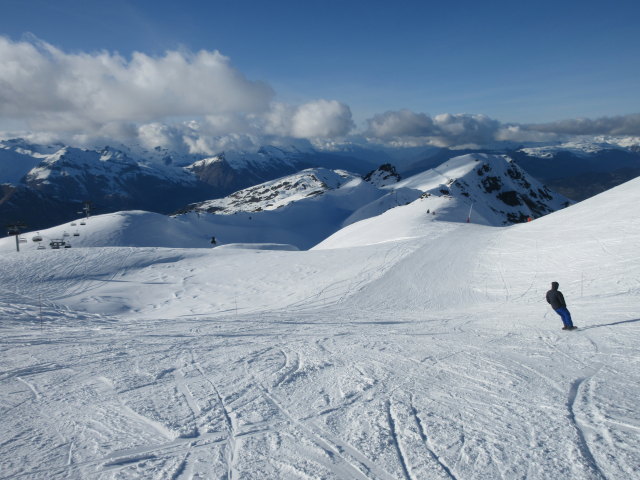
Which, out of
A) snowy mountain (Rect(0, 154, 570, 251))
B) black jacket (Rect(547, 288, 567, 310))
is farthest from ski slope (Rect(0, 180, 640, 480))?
snowy mountain (Rect(0, 154, 570, 251))

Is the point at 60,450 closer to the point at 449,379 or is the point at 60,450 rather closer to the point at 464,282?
the point at 449,379

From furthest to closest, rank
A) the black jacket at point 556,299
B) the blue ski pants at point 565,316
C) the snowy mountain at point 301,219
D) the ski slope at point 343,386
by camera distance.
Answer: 1. the snowy mountain at point 301,219
2. the black jacket at point 556,299
3. the blue ski pants at point 565,316
4. the ski slope at point 343,386

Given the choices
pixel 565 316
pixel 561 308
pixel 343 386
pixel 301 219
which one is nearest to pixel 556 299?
pixel 561 308

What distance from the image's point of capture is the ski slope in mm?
5605

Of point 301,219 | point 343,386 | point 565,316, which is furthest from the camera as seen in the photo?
point 301,219

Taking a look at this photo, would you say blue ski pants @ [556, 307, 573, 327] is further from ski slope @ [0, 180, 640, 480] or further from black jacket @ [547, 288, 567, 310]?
ski slope @ [0, 180, 640, 480]

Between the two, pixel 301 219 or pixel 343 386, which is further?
pixel 301 219

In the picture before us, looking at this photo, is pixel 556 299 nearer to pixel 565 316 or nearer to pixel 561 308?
pixel 561 308

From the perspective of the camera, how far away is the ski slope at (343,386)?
5605 mm

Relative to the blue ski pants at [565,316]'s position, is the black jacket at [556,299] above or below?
above

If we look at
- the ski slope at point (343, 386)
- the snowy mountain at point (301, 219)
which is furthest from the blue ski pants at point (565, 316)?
the snowy mountain at point (301, 219)

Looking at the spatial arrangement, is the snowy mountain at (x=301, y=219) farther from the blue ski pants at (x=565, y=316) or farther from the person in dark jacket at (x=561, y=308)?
the blue ski pants at (x=565, y=316)

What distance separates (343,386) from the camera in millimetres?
8156

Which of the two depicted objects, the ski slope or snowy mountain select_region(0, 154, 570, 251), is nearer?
the ski slope
